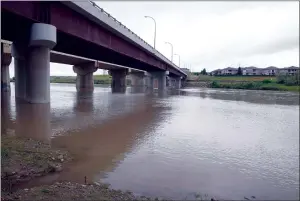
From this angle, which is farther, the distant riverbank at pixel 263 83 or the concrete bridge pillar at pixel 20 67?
the concrete bridge pillar at pixel 20 67

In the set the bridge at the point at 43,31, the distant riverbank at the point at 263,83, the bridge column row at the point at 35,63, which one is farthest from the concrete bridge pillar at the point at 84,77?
the bridge column row at the point at 35,63

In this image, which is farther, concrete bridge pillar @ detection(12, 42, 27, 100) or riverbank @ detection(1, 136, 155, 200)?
concrete bridge pillar @ detection(12, 42, 27, 100)

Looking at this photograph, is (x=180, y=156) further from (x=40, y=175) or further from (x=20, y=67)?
(x=20, y=67)

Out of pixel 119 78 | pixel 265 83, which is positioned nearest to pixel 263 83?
pixel 265 83

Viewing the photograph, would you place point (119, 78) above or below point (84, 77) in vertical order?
above

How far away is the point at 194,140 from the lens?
12.6 meters

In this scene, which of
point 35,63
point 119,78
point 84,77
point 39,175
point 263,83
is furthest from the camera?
point 119,78

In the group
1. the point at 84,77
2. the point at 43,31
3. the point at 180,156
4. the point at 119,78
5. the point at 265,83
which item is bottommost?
the point at 180,156

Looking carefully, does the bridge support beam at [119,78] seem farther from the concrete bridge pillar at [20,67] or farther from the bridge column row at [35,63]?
the bridge column row at [35,63]

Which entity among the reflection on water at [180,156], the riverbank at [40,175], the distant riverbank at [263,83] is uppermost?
the distant riverbank at [263,83]

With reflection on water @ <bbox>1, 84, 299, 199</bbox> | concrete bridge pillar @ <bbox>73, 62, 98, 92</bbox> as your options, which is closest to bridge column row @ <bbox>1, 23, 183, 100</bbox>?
reflection on water @ <bbox>1, 84, 299, 199</bbox>

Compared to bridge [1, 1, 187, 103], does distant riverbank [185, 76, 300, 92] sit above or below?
below

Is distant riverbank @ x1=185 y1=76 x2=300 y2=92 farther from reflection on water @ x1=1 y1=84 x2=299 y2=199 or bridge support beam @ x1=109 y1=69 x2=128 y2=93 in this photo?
bridge support beam @ x1=109 y1=69 x2=128 y2=93

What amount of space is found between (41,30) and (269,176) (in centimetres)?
1895
